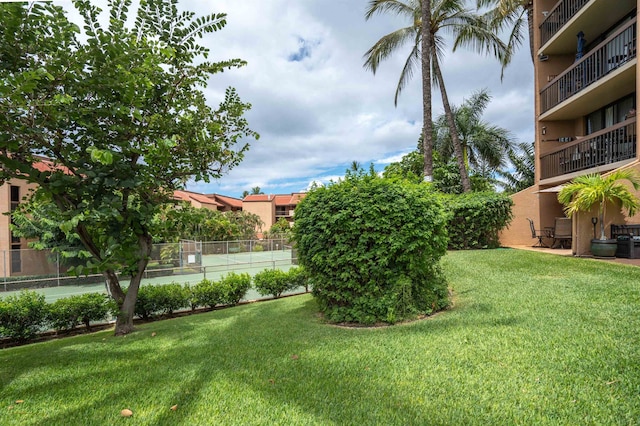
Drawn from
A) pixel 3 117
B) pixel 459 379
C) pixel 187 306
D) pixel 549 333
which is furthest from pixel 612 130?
pixel 3 117

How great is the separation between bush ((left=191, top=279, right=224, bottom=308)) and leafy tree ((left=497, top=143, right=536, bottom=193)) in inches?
834

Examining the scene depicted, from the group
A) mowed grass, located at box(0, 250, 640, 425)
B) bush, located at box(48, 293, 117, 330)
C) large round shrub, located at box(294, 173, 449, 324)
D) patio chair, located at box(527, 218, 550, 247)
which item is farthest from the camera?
patio chair, located at box(527, 218, 550, 247)

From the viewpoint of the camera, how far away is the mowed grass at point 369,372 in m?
2.23

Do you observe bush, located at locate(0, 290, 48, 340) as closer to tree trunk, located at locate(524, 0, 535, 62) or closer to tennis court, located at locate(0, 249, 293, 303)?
tennis court, located at locate(0, 249, 293, 303)

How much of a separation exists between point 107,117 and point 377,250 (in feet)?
14.0

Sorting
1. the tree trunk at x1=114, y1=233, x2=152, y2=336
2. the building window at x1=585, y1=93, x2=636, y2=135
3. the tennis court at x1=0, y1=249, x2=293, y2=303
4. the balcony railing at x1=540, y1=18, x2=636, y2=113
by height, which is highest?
the balcony railing at x1=540, y1=18, x2=636, y2=113

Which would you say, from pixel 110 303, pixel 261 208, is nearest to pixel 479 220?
pixel 110 303

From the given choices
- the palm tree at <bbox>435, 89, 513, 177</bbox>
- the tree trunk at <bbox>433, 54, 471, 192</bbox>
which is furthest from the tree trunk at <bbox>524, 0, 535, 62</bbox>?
the palm tree at <bbox>435, 89, 513, 177</bbox>

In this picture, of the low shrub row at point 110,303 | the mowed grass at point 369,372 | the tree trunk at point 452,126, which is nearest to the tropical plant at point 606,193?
the mowed grass at point 369,372

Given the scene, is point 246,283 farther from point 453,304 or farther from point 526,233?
point 526,233

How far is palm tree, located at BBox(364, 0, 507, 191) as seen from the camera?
15469 mm

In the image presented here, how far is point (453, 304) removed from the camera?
5.26 metres

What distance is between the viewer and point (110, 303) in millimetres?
6262

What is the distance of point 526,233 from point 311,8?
43.4 ft
